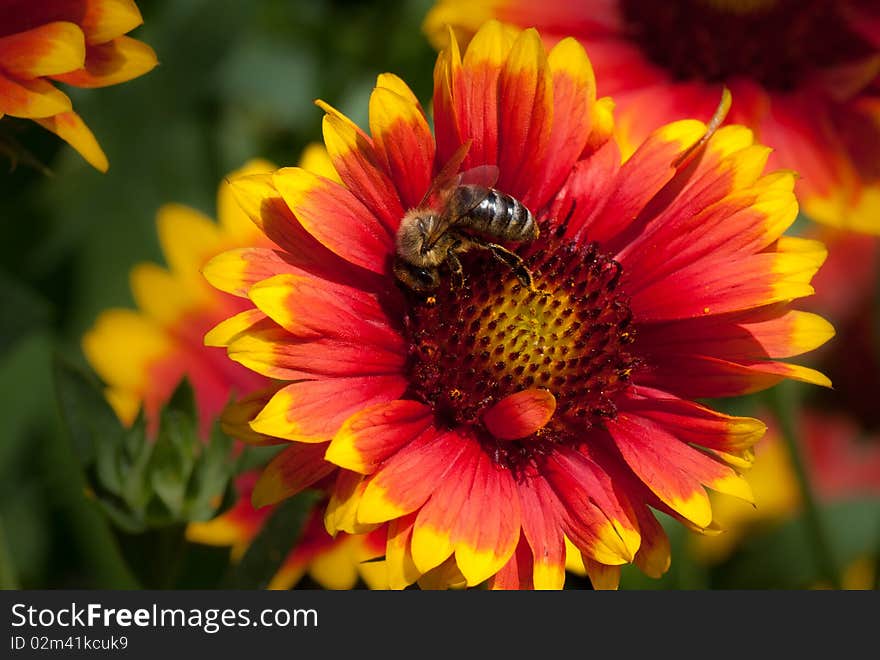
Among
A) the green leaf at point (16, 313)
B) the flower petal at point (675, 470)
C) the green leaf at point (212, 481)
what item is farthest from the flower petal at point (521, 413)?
the green leaf at point (16, 313)

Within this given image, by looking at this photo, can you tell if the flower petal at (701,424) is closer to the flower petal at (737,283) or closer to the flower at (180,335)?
the flower petal at (737,283)

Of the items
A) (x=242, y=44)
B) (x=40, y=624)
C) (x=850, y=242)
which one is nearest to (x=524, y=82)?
(x=40, y=624)

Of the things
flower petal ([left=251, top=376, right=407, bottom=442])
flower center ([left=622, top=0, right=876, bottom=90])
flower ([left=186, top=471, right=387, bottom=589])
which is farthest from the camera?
flower center ([left=622, top=0, right=876, bottom=90])

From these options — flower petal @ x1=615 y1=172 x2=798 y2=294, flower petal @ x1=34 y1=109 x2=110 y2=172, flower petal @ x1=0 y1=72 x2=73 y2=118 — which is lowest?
flower petal @ x1=34 y1=109 x2=110 y2=172

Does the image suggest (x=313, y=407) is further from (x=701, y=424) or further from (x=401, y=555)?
(x=701, y=424)

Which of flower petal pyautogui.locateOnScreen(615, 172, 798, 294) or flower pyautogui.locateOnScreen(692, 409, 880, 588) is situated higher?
flower petal pyautogui.locateOnScreen(615, 172, 798, 294)

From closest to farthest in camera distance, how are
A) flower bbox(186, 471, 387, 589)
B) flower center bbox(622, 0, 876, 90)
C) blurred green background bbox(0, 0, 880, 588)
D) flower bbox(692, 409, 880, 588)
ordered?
flower bbox(186, 471, 387, 589) → flower center bbox(622, 0, 876, 90) → blurred green background bbox(0, 0, 880, 588) → flower bbox(692, 409, 880, 588)

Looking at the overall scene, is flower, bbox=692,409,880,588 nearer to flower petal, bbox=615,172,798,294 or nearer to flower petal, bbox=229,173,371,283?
flower petal, bbox=615,172,798,294

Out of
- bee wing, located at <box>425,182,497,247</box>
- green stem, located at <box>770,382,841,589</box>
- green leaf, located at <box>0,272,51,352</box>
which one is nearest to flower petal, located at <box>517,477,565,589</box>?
bee wing, located at <box>425,182,497,247</box>
